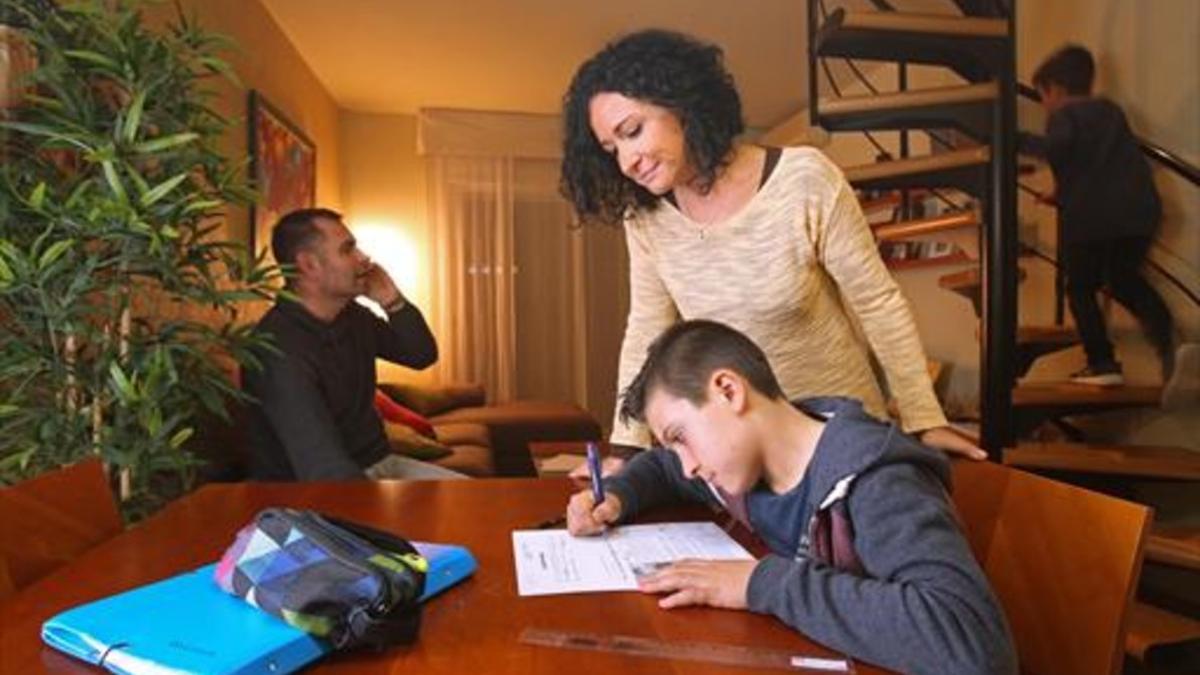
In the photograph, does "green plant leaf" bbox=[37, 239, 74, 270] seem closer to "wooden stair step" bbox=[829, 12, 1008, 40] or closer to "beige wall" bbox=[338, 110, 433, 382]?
"wooden stair step" bbox=[829, 12, 1008, 40]

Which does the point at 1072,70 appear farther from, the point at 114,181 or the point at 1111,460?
the point at 114,181

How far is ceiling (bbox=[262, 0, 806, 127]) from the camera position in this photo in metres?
3.65

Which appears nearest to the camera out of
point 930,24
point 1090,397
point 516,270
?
point 930,24

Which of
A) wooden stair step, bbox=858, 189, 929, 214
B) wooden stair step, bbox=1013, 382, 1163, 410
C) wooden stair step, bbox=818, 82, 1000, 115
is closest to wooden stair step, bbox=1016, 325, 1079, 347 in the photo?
wooden stair step, bbox=1013, 382, 1163, 410

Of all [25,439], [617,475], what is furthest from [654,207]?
[25,439]

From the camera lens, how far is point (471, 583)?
2.90 feet

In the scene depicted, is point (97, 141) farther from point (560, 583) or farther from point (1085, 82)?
point (1085, 82)

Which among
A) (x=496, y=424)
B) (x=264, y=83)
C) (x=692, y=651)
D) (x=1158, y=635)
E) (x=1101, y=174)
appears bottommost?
(x=1158, y=635)

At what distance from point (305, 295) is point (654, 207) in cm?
122

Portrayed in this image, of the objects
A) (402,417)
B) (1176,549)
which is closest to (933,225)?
(1176,549)

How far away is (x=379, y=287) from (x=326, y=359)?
0.33 meters

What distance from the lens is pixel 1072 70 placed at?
282cm

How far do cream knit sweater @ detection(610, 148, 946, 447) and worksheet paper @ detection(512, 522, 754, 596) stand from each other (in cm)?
34

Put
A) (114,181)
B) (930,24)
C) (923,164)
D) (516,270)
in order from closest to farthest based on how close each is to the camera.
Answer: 1. (114,181)
2. (930,24)
3. (923,164)
4. (516,270)
